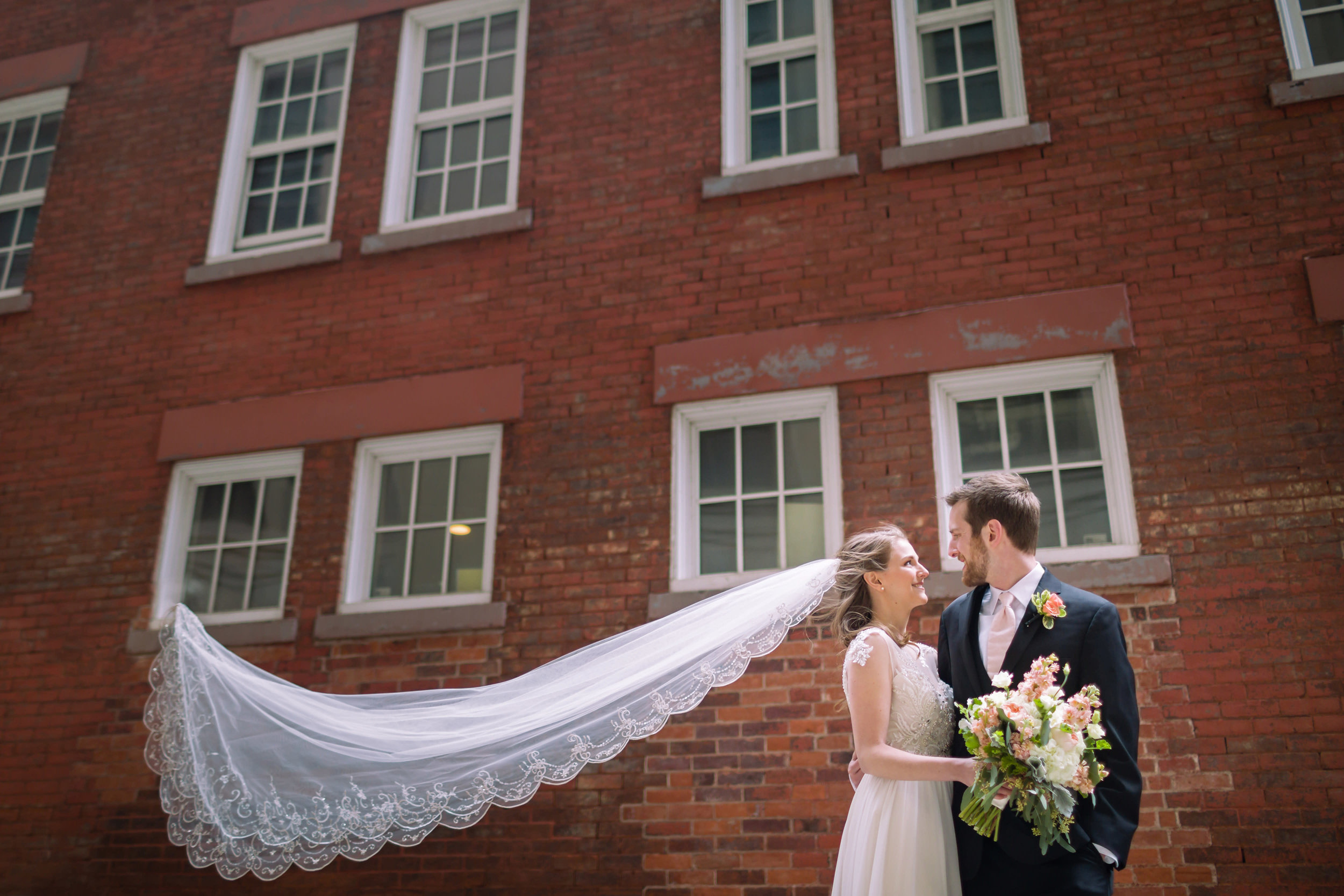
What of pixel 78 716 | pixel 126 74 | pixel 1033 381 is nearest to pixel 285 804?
pixel 78 716

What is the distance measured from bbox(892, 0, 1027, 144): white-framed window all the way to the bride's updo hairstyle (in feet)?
12.2

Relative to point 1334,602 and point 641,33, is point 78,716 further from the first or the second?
point 1334,602

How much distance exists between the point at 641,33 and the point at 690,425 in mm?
3113

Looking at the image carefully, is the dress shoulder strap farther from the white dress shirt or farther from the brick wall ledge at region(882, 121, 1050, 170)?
the brick wall ledge at region(882, 121, 1050, 170)

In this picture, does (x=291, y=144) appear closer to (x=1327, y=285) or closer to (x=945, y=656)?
(x=945, y=656)

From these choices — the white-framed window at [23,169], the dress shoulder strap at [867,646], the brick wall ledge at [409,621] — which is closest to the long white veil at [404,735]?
the dress shoulder strap at [867,646]

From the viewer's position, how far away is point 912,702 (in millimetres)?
3986

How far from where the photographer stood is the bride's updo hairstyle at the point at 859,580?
429cm

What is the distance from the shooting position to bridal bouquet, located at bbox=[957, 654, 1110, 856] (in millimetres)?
3262

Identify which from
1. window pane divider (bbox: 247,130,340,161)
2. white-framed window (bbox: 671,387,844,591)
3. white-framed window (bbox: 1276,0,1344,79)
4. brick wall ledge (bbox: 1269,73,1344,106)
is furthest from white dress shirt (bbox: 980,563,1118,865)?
window pane divider (bbox: 247,130,340,161)

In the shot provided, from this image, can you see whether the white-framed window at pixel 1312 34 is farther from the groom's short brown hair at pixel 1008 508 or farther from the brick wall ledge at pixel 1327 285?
the groom's short brown hair at pixel 1008 508

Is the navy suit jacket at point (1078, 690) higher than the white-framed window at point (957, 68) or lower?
lower

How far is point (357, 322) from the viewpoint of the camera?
7.96 m

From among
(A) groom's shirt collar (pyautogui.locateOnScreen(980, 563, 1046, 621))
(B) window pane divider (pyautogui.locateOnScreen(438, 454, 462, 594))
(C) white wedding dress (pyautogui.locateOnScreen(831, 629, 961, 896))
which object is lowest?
(C) white wedding dress (pyautogui.locateOnScreen(831, 629, 961, 896))
